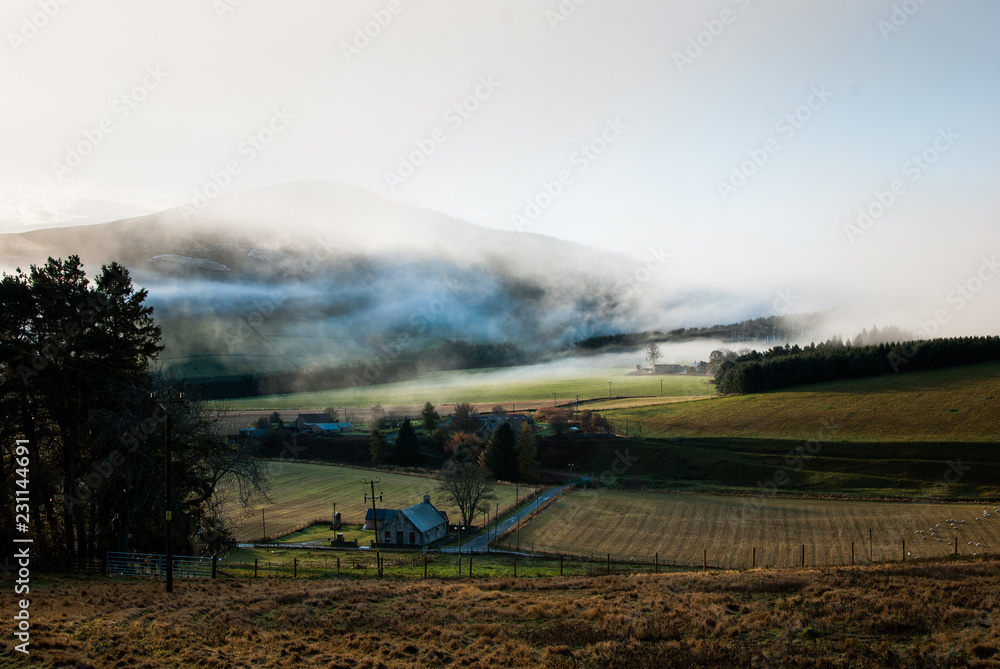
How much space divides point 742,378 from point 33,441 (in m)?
105

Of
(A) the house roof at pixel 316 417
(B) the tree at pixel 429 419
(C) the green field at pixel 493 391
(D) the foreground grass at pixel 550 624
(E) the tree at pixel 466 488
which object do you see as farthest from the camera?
(C) the green field at pixel 493 391

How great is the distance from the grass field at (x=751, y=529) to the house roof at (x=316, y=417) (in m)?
65.5

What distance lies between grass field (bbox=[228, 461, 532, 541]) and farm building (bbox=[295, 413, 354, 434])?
19.4 metres

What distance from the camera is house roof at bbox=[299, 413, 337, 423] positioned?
11603cm

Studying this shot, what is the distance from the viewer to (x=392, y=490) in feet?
240

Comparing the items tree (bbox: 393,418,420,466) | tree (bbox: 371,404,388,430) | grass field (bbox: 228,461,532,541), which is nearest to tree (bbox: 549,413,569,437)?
grass field (bbox: 228,461,532,541)

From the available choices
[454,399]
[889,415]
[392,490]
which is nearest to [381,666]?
[392,490]

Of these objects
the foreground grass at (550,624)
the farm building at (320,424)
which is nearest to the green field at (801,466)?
the farm building at (320,424)

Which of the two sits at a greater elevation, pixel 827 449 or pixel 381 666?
pixel 381 666

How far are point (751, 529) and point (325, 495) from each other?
150 feet

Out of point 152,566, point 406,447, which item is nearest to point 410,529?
point 152,566

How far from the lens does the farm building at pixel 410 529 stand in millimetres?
54781

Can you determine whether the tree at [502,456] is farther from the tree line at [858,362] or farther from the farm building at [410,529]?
the tree line at [858,362]

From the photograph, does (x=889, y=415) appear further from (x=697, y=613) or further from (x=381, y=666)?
(x=381, y=666)
